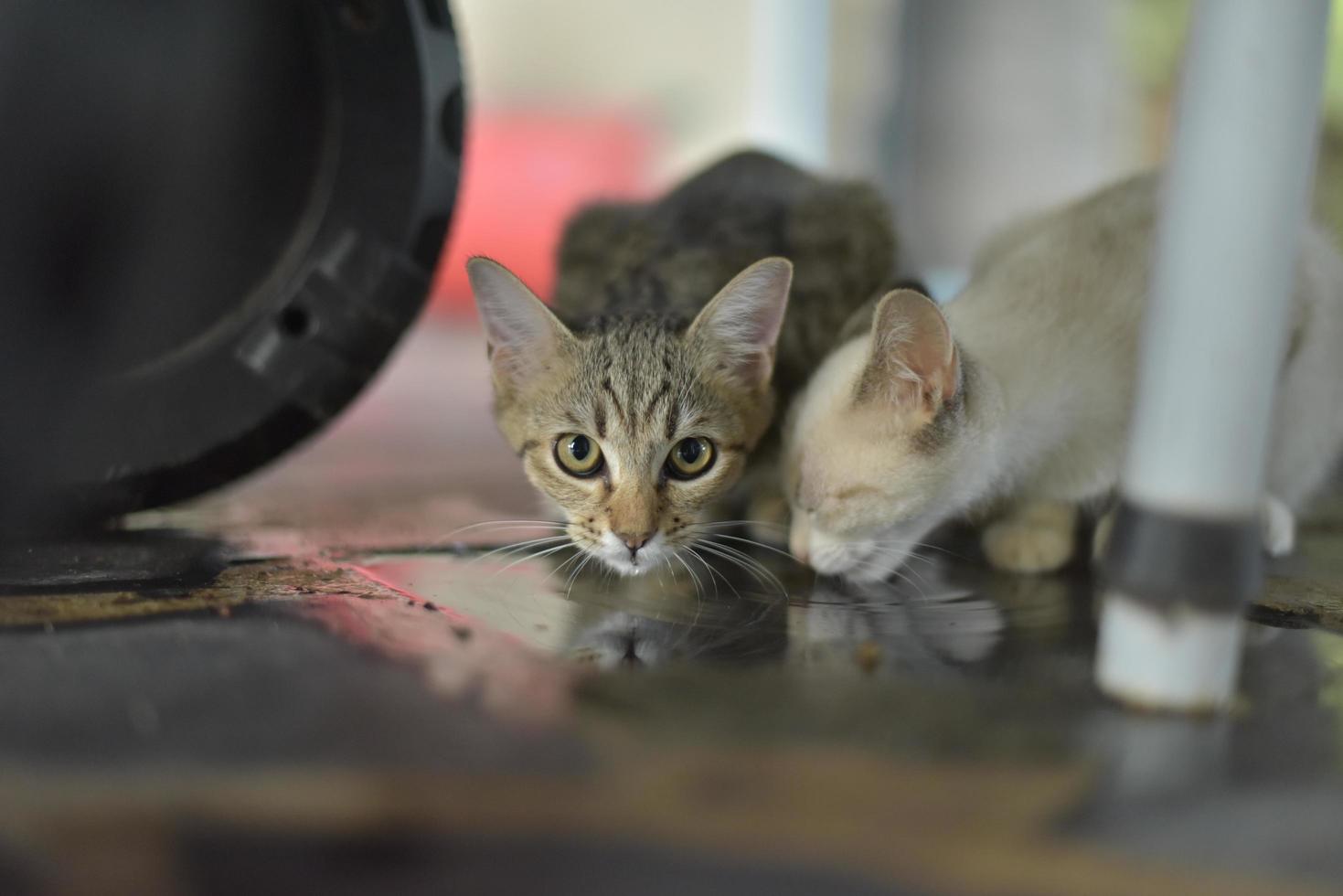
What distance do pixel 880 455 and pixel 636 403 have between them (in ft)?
0.88

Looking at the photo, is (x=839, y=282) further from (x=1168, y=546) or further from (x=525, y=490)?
(x=1168, y=546)

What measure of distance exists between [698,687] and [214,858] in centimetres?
32

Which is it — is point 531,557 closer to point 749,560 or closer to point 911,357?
point 749,560

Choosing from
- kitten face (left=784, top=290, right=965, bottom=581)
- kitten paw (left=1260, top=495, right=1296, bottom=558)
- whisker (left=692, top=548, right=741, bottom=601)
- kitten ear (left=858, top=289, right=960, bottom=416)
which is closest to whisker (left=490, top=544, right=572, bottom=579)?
whisker (left=692, top=548, right=741, bottom=601)

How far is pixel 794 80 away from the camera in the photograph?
242cm

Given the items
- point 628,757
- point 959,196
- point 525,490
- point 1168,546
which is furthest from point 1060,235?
point 959,196

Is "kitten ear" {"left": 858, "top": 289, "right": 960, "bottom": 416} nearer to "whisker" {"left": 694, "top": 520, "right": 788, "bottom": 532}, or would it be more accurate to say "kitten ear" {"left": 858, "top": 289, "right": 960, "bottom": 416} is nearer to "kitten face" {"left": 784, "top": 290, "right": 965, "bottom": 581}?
"kitten face" {"left": 784, "top": 290, "right": 965, "bottom": 581}

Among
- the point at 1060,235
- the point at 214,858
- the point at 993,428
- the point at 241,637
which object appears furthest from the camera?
the point at 1060,235

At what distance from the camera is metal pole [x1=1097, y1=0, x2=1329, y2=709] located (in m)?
0.60

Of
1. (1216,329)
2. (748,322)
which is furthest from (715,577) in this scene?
(1216,329)

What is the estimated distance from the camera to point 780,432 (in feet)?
3.99

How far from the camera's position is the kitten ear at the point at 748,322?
3.54 feet

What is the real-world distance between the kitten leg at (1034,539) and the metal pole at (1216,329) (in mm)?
434

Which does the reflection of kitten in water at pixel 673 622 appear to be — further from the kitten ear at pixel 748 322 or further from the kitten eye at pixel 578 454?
the kitten ear at pixel 748 322
